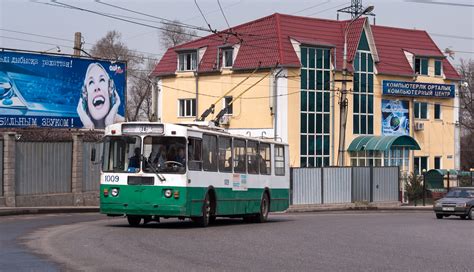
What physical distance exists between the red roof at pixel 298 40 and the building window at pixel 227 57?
0.62m

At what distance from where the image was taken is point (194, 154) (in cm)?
2191

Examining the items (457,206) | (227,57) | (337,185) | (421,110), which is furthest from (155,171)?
(421,110)

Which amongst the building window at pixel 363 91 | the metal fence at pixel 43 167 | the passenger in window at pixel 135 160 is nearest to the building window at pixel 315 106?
the building window at pixel 363 91

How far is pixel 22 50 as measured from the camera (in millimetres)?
35031

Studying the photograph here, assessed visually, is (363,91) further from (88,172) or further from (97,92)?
(88,172)

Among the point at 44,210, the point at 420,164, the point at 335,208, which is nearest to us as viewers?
the point at 44,210

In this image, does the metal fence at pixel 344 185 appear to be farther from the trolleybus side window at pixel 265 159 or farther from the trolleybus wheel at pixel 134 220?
the trolleybus wheel at pixel 134 220

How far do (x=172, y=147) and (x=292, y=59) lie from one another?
116 ft

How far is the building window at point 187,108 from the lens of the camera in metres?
61.5

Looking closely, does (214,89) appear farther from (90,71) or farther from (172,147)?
(172,147)

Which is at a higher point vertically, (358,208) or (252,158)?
(252,158)

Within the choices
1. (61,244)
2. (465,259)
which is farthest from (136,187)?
(465,259)

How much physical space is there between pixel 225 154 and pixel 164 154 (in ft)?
9.68

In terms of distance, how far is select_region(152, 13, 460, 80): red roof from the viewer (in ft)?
185
